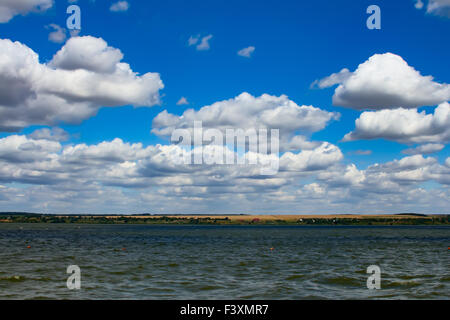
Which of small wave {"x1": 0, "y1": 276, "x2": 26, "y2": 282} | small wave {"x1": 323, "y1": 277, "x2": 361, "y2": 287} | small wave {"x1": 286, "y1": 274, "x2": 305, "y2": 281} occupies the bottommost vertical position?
small wave {"x1": 286, "y1": 274, "x2": 305, "y2": 281}

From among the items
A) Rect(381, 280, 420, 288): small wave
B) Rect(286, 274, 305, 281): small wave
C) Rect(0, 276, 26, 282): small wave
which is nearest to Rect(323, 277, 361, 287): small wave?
Rect(381, 280, 420, 288): small wave

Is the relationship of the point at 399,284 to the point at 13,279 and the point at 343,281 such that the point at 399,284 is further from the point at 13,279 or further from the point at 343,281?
the point at 13,279

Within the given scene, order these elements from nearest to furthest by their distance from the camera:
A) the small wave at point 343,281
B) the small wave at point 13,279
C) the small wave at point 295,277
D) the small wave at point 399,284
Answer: the small wave at point 399,284 → the small wave at point 343,281 → the small wave at point 13,279 → the small wave at point 295,277

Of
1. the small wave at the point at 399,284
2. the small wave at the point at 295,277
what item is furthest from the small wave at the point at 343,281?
the small wave at the point at 295,277

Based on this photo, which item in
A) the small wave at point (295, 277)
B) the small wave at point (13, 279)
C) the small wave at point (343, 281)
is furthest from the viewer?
the small wave at point (295, 277)

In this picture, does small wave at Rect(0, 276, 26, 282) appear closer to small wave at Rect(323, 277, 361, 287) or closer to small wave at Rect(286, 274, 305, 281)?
small wave at Rect(286, 274, 305, 281)

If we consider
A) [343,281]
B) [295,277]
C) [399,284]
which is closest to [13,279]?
[295,277]

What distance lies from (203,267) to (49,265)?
19.6m

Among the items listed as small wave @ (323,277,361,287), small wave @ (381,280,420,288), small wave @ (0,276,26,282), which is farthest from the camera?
small wave @ (0,276,26,282)

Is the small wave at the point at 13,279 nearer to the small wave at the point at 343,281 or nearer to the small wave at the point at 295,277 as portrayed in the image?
the small wave at the point at 295,277

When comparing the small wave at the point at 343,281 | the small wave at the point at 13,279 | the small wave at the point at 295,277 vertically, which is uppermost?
the small wave at the point at 13,279

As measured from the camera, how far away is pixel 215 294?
34.7 metres
